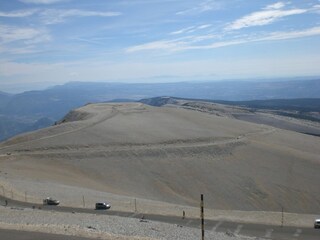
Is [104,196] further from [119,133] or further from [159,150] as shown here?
[119,133]

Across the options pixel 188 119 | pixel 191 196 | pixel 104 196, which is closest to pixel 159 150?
pixel 191 196

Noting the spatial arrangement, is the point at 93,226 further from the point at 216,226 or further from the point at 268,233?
the point at 268,233

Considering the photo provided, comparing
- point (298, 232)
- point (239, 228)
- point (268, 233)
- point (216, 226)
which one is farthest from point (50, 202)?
point (298, 232)

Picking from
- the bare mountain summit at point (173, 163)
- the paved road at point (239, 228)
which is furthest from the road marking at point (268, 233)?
the bare mountain summit at point (173, 163)

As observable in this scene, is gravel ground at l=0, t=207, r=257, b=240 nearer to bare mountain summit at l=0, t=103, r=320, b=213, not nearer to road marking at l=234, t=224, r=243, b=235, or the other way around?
road marking at l=234, t=224, r=243, b=235

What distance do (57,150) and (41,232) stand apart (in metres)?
46.8

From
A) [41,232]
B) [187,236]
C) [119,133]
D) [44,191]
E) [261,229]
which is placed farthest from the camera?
[119,133]

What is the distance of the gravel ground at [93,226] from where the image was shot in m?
21.9

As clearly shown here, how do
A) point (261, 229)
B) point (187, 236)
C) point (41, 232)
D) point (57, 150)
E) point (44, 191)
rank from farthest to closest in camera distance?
1. point (57, 150)
2. point (44, 191)
3. point (261, 229)
4. point (187, 236)
5. point (41, 232)

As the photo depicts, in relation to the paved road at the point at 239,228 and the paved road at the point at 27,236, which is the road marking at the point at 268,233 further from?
the paved road at the point at 27,236

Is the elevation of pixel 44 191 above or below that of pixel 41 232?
below

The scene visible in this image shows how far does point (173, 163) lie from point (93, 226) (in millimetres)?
40595

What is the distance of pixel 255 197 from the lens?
56.3 m

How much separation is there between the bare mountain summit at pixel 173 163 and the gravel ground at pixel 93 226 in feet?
66.1
